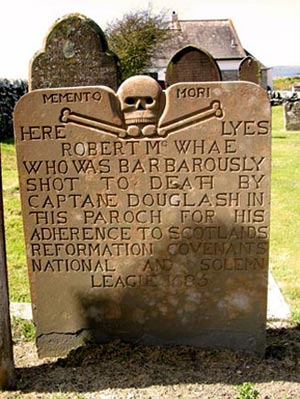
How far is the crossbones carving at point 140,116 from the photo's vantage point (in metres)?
2.81

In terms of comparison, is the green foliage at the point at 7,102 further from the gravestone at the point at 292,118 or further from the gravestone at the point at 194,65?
the gravestone at the point at 292,118

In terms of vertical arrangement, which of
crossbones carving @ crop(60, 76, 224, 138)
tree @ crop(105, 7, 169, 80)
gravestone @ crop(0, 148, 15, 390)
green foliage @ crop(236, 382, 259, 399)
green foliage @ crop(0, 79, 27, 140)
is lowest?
green foliage @ crop(236, 382, 259, 399)

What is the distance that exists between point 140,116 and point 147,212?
526 millimetres

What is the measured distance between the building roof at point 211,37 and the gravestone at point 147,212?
33.3 metres

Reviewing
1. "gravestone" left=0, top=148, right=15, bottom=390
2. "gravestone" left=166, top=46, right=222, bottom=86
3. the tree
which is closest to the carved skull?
"gravestone" left=0, top=148, right=15, bottom=390

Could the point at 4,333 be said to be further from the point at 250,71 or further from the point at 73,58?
the point at 250,71

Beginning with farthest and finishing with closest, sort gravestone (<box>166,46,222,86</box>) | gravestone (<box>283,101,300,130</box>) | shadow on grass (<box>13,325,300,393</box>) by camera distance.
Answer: gravestone (<box>283,101,300,130</box>) → gravestone (<box>166,46,222,86</box>) → shadow on grass (<box>13,325,300,393</box>)

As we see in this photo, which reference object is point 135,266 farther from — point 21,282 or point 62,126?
point 21,282

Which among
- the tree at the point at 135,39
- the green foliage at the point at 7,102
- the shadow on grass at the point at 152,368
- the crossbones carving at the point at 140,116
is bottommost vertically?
the shadow on grass at the point at 152,368

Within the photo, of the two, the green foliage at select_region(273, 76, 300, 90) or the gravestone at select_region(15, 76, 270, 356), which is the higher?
the green foliage at select_region(273, 76, 300, 90)

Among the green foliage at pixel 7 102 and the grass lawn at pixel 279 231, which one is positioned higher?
the green foliage at pixel 7 102

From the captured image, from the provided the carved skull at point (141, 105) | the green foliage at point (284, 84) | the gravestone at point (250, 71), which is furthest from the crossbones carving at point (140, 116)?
the green foliage at point (284, 84)

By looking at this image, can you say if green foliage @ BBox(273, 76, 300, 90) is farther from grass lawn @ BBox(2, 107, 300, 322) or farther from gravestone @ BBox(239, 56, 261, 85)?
grass lawn @ BBox(2, 107, 300, 322)

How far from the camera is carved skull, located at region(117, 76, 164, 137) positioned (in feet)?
9.24
